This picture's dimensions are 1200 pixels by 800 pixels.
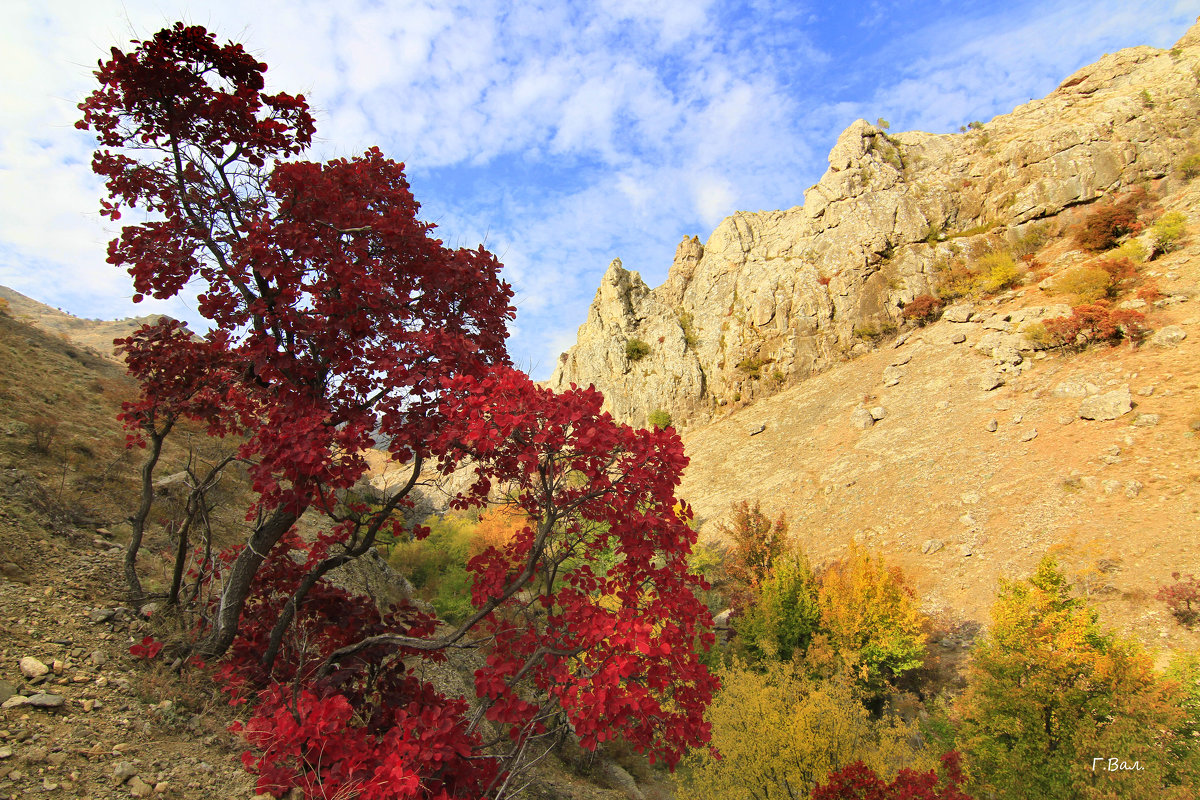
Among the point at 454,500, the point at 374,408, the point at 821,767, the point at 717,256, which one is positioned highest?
the point at 717,256

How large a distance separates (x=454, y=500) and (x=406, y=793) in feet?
7.51

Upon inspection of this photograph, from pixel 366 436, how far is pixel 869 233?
38638mm

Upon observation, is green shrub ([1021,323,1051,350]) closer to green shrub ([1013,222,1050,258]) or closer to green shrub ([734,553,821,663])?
green shrub ([1013,222,1050,258])

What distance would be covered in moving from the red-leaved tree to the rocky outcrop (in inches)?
1270

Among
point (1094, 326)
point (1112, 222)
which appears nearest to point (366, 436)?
point (1094, 326)

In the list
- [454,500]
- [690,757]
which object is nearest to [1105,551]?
[690,757]

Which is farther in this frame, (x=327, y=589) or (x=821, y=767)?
(x=821, y=767)

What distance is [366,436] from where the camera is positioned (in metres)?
3.69

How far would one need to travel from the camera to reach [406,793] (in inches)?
110

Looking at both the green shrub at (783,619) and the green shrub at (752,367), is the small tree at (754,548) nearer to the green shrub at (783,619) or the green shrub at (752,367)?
the green shrub at (783,619)

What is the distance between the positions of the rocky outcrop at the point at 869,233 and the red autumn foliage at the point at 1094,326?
30.3 feet

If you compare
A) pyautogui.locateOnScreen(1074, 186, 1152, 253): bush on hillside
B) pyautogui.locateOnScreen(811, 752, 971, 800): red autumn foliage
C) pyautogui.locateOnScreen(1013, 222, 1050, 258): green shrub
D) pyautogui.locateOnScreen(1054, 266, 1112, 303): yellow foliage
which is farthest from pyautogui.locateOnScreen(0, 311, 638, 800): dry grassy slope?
pyautogui.locateOnScreen(1013, 222, 1050, 258): green shrub

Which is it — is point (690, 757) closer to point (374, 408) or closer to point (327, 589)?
point (327, 589)

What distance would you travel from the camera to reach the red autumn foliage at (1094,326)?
20016mm
